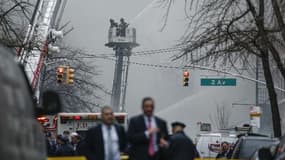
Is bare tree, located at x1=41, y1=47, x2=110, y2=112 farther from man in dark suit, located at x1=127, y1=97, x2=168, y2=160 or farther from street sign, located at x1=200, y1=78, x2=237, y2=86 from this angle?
man in dark suit, located at x1=127, y1=97, x2=168, y2=160

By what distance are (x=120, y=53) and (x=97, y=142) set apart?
91858 mm

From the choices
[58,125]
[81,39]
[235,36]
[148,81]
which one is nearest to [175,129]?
[235,36]

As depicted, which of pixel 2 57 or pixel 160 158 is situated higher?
pixel 2 57

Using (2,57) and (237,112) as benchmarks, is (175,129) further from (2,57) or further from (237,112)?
(237,112)

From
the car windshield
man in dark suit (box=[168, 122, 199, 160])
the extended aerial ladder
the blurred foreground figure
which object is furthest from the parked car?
the extended aerial ladder

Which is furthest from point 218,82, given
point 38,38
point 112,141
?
point 112,141

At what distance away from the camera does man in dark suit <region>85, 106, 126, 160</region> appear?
11.7 meters

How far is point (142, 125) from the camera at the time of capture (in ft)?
39.0

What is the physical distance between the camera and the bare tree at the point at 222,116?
78.3m

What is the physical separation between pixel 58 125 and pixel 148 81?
51.3 metres

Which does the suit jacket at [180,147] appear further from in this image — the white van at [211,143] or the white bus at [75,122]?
the white bus at [75,122]

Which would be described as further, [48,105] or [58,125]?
[58,125]

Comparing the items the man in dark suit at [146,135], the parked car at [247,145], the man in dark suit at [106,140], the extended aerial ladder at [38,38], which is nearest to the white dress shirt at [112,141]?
the man in dark suit at [106,140]

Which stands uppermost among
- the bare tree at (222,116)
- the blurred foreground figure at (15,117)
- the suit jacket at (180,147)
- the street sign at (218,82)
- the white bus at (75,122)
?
the street sign at (218,82)
